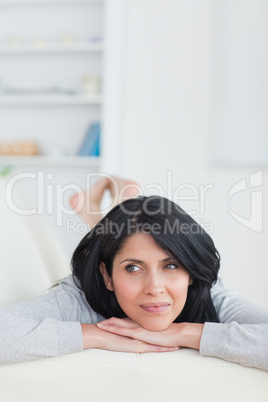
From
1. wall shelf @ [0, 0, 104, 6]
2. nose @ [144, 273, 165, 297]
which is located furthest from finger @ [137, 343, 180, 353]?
wall shelf @ [0, 0, 104, 6]

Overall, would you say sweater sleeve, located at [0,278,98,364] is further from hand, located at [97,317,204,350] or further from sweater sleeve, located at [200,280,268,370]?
sweater sleeve, located at [200,280,268,370]

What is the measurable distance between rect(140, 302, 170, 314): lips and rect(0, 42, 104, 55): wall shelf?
281 cm

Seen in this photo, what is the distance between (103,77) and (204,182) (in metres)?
1.00

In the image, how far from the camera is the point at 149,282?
Answer: 3.55ft

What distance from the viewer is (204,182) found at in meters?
3.55

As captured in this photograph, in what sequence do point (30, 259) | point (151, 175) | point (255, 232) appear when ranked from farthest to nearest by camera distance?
point (151, 175), point (255, 232), point (30, 259)

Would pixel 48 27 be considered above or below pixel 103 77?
above

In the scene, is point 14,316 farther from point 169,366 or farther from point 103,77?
point 103,77

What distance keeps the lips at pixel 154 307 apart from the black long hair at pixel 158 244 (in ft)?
0.32

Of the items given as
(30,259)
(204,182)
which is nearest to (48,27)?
(204,182)

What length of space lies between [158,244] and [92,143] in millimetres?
2613

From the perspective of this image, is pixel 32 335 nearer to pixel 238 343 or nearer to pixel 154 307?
pixel 154 307

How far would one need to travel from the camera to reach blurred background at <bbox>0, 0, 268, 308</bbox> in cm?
345

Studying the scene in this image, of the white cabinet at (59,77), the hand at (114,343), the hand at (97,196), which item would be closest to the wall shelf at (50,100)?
the white cabinet at (59,77)
